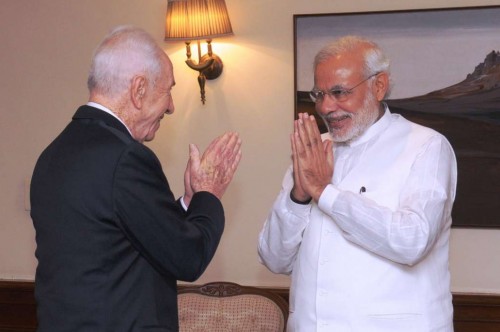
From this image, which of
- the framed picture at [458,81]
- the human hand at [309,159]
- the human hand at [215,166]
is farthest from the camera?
the framed picture at [458,81]

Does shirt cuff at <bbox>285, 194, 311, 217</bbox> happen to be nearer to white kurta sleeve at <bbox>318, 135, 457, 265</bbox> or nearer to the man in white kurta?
the man in white kurta

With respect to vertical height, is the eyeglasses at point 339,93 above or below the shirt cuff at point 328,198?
above

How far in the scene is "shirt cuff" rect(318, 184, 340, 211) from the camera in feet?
7.92

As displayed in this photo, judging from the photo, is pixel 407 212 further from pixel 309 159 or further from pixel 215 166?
pixel 215 166

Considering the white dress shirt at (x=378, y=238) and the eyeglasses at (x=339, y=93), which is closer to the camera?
the white dress shirt at (x=378, y=238)

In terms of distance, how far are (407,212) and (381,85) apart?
50 cm

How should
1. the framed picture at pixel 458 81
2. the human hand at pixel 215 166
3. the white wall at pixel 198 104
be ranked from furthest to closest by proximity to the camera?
the white wall at pixel 198 104
the framed picture at pixel 458 81
the human hand at pixel 215 166

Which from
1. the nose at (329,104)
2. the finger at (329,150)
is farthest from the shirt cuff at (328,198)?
the nose at (329,104)

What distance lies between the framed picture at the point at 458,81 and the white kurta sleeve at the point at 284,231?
4.12 feet

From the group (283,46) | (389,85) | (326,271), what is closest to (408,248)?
(326,271)

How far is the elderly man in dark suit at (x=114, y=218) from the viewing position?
74.9 inches

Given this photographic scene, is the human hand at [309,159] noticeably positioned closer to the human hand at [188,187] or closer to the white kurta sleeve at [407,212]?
the white kurta sleeve at [407,212]

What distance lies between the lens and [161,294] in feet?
6.68

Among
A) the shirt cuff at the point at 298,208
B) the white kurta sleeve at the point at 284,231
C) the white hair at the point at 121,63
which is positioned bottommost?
the white kurta sleeve at the point at 284,231
